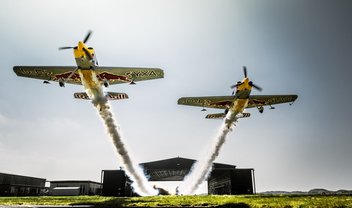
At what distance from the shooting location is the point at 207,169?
44969 mm

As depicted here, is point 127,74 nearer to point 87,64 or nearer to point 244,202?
point 87,64

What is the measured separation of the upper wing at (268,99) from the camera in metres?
41.3

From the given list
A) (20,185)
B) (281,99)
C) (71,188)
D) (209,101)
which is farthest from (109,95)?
(20,185)

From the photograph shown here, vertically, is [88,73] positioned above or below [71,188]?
above

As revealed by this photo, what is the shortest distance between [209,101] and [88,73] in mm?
20870

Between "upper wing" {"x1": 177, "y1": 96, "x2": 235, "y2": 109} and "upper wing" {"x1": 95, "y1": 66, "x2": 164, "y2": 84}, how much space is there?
9555mm

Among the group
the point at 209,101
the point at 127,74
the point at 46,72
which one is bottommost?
the point at 209,101

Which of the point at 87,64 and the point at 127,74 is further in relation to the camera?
the point at 127,74

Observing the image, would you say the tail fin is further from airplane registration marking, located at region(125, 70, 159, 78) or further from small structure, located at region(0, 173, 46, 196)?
small structure, located at region(0, 173, 46, 196)

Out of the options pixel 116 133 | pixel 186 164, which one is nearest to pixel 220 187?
pixel 186 164

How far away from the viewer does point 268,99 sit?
1667 inches

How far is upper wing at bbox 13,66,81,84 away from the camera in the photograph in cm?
3359

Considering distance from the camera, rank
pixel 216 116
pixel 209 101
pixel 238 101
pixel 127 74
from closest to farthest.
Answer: pixel 127 74 → pixel 238 101 → pixel 216 116 → pixel 209 101

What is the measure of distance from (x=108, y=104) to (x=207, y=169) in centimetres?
2095
